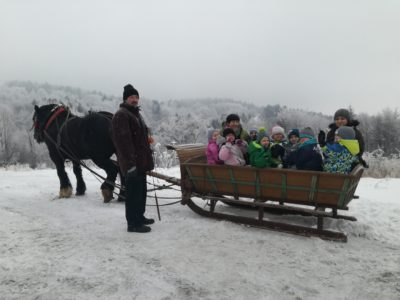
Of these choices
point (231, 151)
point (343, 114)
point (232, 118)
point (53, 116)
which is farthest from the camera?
point (53, 116)

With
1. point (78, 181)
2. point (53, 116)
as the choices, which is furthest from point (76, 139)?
point (78, 181)

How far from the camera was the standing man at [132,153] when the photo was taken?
4.46 m

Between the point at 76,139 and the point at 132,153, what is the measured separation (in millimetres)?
2932

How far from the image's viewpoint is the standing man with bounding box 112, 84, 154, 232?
4.46 metres

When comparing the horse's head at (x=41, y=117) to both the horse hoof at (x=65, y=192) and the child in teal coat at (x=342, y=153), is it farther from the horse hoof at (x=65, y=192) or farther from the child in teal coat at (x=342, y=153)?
the child in teal coat at (x=342, y=153)

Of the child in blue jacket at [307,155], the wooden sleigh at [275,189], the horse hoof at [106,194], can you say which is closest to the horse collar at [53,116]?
the horse hoof at [106,194]

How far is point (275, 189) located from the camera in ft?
15.2

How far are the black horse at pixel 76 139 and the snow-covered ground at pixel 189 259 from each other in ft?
4.34

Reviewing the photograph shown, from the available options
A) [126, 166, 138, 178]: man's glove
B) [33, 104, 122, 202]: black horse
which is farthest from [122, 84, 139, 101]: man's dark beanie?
[33, 104, 122, 202]: black horse

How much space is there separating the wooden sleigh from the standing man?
2.77 ft

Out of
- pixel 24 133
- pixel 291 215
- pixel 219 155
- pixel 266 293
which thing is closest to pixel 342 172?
pixel 291 215

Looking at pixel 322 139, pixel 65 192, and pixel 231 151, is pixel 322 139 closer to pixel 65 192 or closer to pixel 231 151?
pixel 231 151

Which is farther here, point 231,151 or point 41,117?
point 41,117

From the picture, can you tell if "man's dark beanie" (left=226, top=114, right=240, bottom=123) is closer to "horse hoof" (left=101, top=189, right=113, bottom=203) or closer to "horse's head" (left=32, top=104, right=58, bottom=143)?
"horse hoof" (left=101, top=189, right=113, bottom=203)
